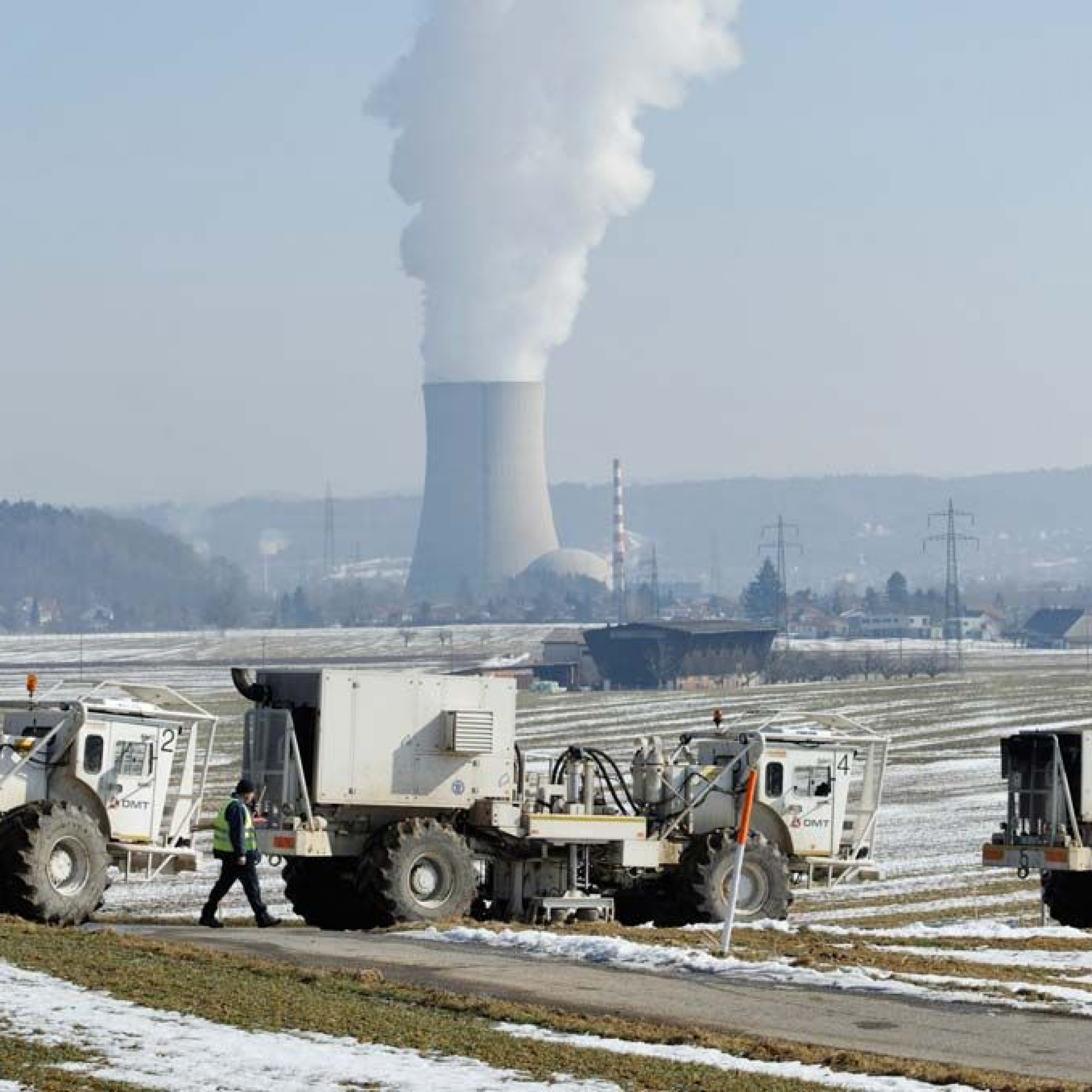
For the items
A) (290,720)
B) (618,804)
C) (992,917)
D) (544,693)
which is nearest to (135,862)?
(290,720)

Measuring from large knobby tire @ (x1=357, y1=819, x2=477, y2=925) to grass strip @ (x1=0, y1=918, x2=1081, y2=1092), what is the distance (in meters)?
4.47

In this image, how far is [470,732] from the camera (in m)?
28.4

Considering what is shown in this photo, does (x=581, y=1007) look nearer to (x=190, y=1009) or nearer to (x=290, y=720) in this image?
(x=190, y=1009)

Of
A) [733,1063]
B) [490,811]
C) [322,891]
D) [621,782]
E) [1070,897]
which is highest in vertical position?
[621,782]

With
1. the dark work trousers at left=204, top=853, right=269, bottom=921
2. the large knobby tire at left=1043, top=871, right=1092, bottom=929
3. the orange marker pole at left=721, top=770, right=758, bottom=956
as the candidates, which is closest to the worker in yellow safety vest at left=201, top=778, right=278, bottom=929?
the dark work trousers at left=204, top=853, right=269, bottom=921

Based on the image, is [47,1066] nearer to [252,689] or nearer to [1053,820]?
[252,689]

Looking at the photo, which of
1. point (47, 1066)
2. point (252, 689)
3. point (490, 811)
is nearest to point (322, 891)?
point (490, 811)

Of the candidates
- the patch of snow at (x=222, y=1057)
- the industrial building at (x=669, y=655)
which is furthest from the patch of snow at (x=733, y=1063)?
the industrial building at (x=669, y=655)

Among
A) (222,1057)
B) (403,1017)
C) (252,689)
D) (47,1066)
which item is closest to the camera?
(47,1066)

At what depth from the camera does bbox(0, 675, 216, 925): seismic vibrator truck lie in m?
25.5

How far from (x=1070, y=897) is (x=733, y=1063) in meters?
15.5

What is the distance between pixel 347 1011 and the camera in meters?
18.5

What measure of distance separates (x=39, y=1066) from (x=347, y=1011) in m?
3.26

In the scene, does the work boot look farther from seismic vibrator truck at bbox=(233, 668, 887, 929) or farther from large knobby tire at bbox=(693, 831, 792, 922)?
large knobby tire at bbox=(693, 831, 792, 922)
